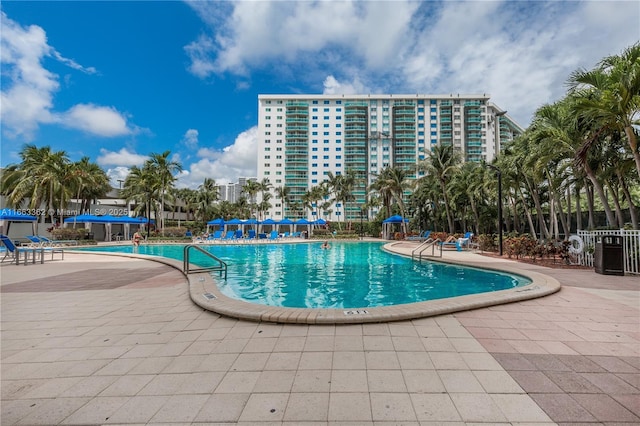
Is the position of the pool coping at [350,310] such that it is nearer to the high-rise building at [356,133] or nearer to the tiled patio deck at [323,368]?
the tiled patio deck at [323,368]

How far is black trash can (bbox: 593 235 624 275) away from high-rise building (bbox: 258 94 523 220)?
2477 inches

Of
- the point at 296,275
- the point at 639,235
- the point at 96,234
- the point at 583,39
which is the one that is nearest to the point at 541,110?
the point at 583,39

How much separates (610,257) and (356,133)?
226ft

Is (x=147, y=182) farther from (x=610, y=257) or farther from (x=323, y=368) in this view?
(x=610, y=257)

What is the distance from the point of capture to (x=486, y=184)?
20.0 meters

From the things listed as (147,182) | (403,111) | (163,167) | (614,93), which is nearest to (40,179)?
(147,182)

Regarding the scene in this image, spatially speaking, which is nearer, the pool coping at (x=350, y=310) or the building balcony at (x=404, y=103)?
the pool coping at (x=350, y=310)

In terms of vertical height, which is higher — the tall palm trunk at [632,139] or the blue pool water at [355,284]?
the tall palm trunk at [632,139]

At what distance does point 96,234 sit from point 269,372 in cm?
3565

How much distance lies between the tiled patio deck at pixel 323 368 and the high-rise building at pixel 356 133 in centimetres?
6716

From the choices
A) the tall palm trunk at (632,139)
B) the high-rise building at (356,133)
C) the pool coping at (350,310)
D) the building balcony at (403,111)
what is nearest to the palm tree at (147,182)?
the pool coping at (350,310)

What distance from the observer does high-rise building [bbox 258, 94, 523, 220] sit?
72.1 meters

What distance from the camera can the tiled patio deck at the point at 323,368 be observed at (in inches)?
83.2

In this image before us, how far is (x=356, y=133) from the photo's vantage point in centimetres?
7350
